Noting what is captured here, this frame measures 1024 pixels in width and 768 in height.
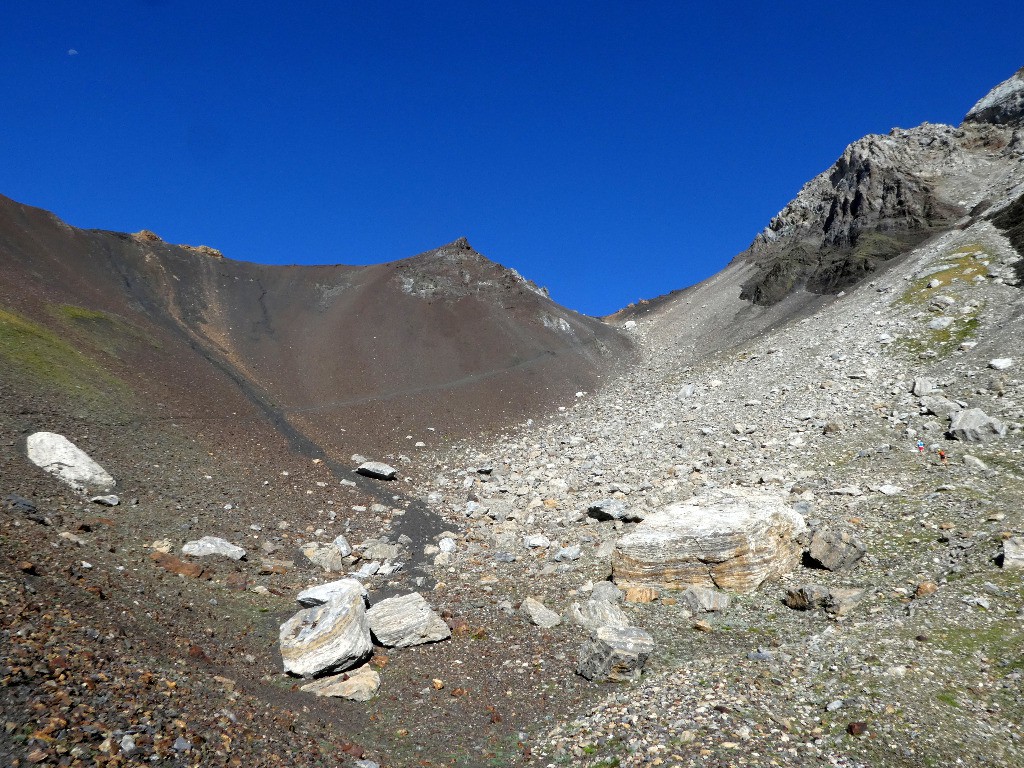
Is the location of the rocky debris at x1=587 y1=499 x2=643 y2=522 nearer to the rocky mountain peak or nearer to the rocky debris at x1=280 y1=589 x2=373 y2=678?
the rocky debris at x1=280 y1=589 x2=373 y2=678

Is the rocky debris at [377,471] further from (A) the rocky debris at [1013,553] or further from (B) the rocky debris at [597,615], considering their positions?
(A) the rocky debris at [1013,553]

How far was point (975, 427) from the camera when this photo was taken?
1838cm

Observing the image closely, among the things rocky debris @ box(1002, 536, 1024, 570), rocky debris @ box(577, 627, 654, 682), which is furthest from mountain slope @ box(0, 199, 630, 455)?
rocky debris @ box(1002, 536, 1024, 570)

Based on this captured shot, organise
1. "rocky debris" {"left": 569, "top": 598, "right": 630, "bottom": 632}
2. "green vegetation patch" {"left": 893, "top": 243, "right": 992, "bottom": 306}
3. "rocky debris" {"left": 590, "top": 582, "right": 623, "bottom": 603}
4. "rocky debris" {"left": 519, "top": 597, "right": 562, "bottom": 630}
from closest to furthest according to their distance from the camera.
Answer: "rocky debris" {"left": 569, "top": 598, "right": 630, "bottom": 632}
"rocky debris" {"left": 519, "top": 597, "right": 562, "bottom": 630}
"rocky debris" {"left": 590, "top": 582, "right": 623, "bottom": 603}
"green vegetation patch" {"left": 893, "top": 243, "right": 992, "bottom": 306}

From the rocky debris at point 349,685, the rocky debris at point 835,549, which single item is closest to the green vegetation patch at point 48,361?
the rocky debris at point 349,685

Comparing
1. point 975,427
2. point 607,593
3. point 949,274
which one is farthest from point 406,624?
point 949,274

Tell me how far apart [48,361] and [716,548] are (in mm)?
25373

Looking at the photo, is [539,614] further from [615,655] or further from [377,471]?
[377,471]

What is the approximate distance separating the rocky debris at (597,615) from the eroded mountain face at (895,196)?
38.6 meters

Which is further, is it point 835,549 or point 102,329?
point 102,329

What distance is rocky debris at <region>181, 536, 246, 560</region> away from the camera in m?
16.4

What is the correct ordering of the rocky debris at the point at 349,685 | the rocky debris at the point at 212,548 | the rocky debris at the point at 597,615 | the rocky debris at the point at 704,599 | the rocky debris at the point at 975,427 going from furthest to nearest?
the rocky debris at the point at 975,427
the rocky debris at the point at 212,548
the rocky debris at the point at 704,599
the rocky debris at the point at 597,615
the rocky debris at the point at 349,685

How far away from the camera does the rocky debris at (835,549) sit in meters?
14.3

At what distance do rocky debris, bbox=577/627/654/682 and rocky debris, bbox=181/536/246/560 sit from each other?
34.5 ft
